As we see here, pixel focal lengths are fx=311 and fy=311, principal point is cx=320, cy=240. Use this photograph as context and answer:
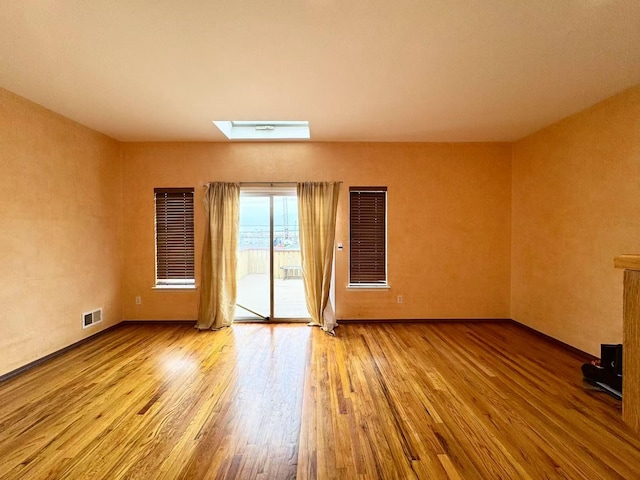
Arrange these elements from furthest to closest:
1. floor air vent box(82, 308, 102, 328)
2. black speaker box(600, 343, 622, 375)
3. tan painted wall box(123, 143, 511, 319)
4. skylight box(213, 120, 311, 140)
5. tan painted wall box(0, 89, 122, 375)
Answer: tan painted wall box(123, 143, 511, 319) < skylight box(213, 120, 311, 140) < floor air vent box(82, 308, 102, 328) < tan painted wall box(0, 89, 122, 375) < black speaker box(600, 343, 622, 375)

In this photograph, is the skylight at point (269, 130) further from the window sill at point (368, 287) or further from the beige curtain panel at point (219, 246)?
the window sill at point (368, 287)

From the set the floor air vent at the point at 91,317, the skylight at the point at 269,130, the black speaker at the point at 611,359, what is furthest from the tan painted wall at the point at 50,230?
the black speaker at the point at 611,359

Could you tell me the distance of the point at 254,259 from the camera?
15.6ft

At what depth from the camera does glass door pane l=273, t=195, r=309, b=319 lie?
4.68 m

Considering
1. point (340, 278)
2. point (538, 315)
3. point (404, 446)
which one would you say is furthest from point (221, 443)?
point (538, 315)

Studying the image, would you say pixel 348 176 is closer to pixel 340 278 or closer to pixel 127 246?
pixel 340 278

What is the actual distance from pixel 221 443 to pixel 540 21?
3.45 metres

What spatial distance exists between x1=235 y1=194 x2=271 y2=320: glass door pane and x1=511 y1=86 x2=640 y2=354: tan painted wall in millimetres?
3680

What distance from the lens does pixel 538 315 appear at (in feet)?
13.6

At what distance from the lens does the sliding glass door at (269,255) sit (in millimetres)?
4672

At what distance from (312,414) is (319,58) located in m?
2.75

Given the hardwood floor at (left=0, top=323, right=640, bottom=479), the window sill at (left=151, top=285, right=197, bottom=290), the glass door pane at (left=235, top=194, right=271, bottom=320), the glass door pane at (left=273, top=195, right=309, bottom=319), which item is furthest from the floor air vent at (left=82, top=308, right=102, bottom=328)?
the glass door pane at (left=273, top=195, right=309, bottom=319)

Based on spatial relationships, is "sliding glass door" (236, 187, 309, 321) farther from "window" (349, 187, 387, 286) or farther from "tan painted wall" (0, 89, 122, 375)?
"tan painted wall" (0, 89, 122, 375)

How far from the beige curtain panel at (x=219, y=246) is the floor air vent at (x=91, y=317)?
126 centimetres
